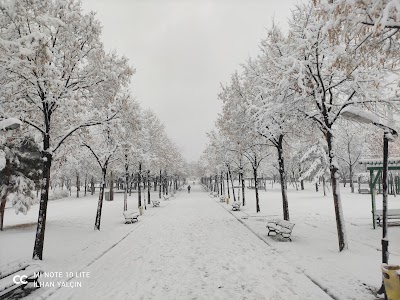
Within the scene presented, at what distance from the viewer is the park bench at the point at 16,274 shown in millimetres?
6403

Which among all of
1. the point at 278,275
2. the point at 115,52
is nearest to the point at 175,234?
the point at 278,275

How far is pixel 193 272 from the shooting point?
877 cm

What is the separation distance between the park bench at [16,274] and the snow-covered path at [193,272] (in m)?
0.72

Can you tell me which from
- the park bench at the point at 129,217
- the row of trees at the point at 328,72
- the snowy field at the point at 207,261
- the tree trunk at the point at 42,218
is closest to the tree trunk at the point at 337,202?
the row of trees at the point at 328,72

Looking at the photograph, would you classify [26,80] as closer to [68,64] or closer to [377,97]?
[68,64]

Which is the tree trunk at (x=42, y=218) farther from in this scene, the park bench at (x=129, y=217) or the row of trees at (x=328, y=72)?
the park bench at (x=129, y=217)

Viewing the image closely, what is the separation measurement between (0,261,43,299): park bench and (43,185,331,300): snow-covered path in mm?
715

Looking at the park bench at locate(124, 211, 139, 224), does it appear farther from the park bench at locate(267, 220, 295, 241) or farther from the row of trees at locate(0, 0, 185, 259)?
the park bench at locate(267, 220, 295, 241)

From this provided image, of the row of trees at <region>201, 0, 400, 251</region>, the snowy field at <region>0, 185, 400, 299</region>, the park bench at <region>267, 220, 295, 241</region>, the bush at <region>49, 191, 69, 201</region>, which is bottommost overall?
the bush at <region>49, 191, 69, 201</region>

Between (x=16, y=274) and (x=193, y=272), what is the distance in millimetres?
4673

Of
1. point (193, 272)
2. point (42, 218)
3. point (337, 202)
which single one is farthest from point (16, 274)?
point (337, 202)

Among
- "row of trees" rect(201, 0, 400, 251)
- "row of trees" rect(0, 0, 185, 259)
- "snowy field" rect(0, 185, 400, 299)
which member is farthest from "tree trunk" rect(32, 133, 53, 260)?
"row of trees" rect(201, 0, 400, 251)

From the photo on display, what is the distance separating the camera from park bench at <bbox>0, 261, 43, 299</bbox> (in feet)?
21.0

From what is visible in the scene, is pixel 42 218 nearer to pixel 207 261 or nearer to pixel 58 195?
pixel 207 261
